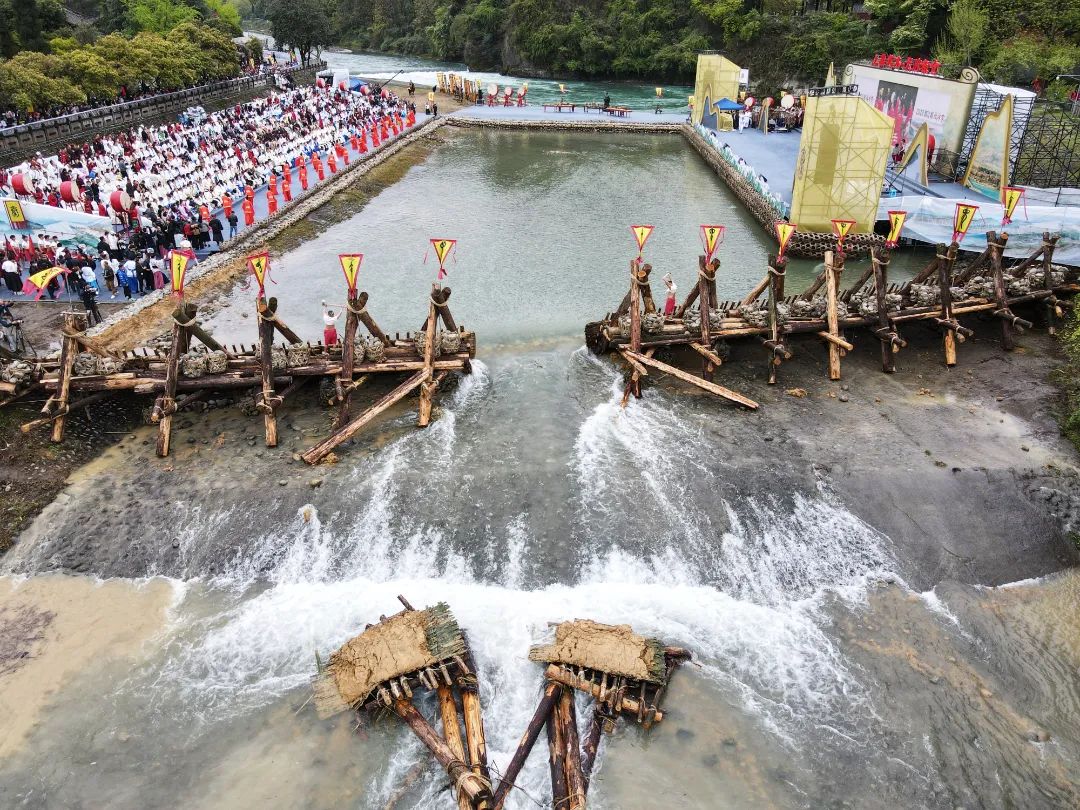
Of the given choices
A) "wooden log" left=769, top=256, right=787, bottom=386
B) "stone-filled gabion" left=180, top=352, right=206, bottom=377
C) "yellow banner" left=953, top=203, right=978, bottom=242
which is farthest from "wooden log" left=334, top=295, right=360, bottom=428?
"yellow banner" left=953, top=203, right=978, bottom=242

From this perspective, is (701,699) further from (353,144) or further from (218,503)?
(353,144)

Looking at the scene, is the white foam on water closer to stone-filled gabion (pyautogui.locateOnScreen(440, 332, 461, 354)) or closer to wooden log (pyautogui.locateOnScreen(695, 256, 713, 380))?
stone-filled gabion (pyautogui.locateOnScreen(440, 332, 461, 354))

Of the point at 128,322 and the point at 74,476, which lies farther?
the point at 128,322

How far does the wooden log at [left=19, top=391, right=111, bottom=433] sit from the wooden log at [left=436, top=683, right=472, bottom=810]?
1008 centimetres

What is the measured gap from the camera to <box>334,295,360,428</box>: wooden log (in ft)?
46.9

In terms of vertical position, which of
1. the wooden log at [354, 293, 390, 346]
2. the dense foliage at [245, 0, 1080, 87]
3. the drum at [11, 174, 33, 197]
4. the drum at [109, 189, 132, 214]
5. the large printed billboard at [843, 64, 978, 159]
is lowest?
the wooden log at [354, 293, 390, 346]

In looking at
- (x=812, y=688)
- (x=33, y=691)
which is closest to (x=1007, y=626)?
(x=812, y=688)

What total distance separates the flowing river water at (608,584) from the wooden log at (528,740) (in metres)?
0.31

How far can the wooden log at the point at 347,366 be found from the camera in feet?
46.9

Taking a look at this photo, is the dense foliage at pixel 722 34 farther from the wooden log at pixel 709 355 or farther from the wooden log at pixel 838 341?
the wooden log at pixel 709 355

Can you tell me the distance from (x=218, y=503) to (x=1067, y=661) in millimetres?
14287

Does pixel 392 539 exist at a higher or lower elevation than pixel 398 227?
lower

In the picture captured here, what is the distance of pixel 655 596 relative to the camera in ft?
36.8

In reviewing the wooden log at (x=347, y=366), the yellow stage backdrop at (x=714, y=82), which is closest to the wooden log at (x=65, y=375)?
the wooden log at (x=347, y=366)
